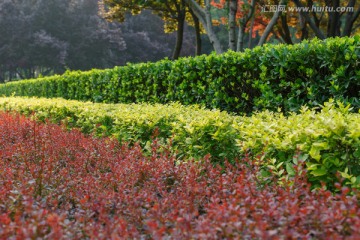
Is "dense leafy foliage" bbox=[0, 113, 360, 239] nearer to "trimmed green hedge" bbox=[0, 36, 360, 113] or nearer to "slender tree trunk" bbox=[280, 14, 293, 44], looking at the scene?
"trimmed green hedge" bbox=[0, 36, 360, 113]

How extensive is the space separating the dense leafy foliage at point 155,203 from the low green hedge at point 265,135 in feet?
0.72

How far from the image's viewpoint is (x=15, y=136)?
6.64 m

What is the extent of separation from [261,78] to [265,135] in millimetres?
3408

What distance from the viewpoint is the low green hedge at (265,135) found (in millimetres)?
3176

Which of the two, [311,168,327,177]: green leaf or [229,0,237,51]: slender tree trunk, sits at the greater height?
[229,0,237,51]: slender tree trunk

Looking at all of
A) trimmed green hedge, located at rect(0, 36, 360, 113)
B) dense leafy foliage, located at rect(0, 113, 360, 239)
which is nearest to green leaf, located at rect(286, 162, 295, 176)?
dense leafy foliage, located at rect(0, 113, 360, 239)

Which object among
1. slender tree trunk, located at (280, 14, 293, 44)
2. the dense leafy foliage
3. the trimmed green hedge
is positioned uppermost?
slender tree trunk, located at (280, 14, 293, 44)

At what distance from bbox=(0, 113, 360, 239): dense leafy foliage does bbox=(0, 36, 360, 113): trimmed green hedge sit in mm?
2833

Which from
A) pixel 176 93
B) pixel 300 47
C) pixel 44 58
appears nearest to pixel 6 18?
pixel 44 58

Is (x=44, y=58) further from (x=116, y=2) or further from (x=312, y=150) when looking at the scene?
(x=312, y=150)

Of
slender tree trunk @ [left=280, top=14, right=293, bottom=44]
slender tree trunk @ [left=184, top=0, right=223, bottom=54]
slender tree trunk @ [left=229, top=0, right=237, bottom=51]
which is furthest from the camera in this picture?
slender tree trunk @ [left=280, top=14, right=293, bottom=44]

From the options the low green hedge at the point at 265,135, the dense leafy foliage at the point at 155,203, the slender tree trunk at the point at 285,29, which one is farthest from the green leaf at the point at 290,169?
the slender tree trunk at the point at 285,29

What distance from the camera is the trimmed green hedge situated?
5.95 m

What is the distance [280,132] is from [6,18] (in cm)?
3727
